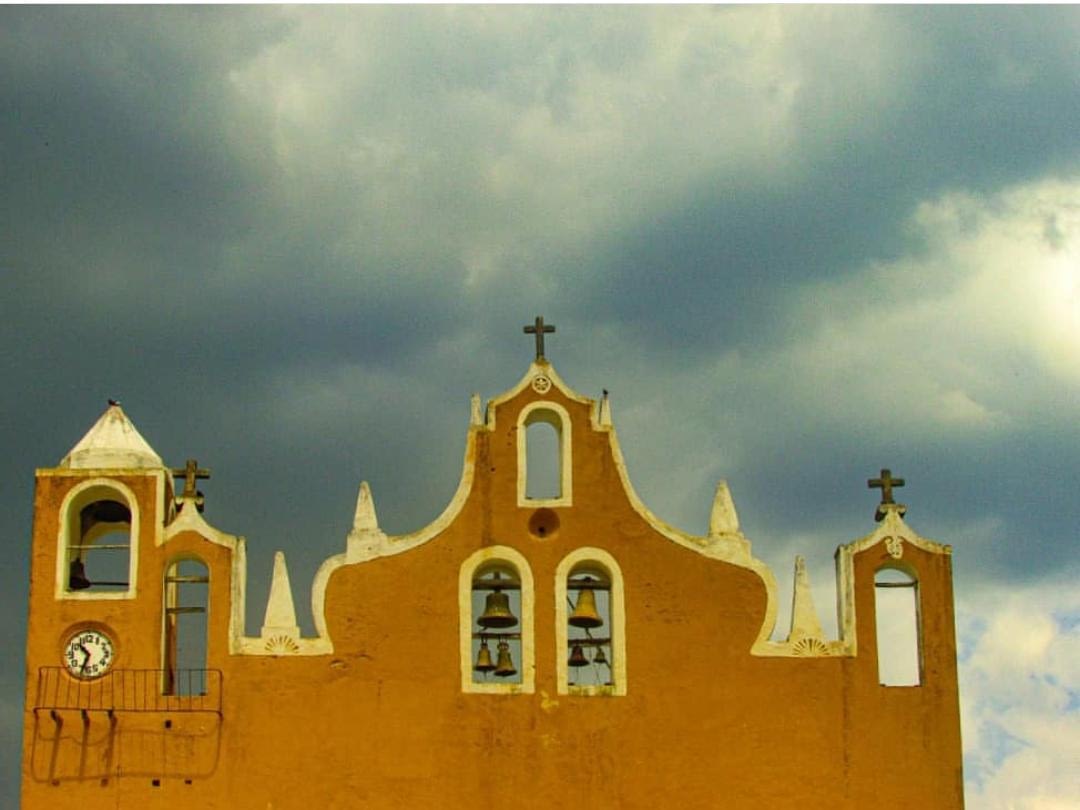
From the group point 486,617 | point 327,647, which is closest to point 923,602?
point 486,617

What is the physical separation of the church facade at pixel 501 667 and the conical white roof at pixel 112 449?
0.22 meters

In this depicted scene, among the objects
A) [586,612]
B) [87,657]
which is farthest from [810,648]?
[87,657]

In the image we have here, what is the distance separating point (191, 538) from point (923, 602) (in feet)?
33.2

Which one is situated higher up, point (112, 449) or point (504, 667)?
point (112, 449)

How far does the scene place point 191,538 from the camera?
32719 millimetres

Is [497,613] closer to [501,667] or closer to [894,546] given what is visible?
[501,667]

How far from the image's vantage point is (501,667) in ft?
106

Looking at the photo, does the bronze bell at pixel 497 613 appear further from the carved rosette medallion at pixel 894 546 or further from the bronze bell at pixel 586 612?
the carved rosette medallion at pixel 894 546

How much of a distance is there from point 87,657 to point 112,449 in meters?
3.04

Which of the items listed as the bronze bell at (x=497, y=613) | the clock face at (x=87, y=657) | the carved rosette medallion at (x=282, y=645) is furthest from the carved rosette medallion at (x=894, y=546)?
the clock face at (x=87, y=657)

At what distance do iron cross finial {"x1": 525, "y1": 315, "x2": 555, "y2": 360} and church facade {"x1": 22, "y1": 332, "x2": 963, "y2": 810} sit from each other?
218mm

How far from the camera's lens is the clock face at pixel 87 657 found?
32.0m

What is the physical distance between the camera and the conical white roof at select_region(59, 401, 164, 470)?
33.2m

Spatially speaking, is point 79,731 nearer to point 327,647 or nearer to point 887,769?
point 327,647
